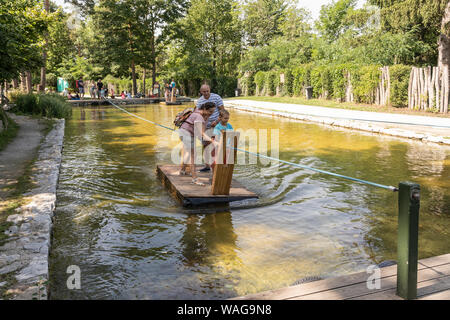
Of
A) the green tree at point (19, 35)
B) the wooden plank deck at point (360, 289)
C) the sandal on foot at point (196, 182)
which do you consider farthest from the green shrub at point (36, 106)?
the wooden plank deck at point (360, 289)

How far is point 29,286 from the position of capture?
3.49 metres

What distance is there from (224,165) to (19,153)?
5.71 m

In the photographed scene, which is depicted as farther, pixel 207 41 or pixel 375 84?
pixel 207 41

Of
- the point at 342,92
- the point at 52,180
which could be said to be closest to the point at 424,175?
the point at 52,180

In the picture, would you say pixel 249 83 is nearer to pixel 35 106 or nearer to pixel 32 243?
pixel 35 106

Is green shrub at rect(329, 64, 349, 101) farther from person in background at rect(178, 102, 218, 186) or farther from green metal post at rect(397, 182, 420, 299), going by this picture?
green metal post at rect(397, 182, 420, 299)

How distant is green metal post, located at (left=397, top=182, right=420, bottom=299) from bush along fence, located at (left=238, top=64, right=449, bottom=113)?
15545 mm

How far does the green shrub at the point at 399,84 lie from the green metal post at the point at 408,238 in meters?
17.5

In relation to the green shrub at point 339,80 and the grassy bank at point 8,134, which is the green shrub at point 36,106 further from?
the green shrub at point 339,80

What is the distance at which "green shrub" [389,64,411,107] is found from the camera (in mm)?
18828

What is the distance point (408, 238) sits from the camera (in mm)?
3104

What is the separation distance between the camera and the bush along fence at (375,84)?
1716 cm

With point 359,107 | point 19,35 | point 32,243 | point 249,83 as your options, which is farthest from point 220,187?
point 249,83

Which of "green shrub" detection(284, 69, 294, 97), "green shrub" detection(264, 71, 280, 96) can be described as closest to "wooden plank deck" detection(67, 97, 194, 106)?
"green shrub" detection(264, 71, 280, 96)
